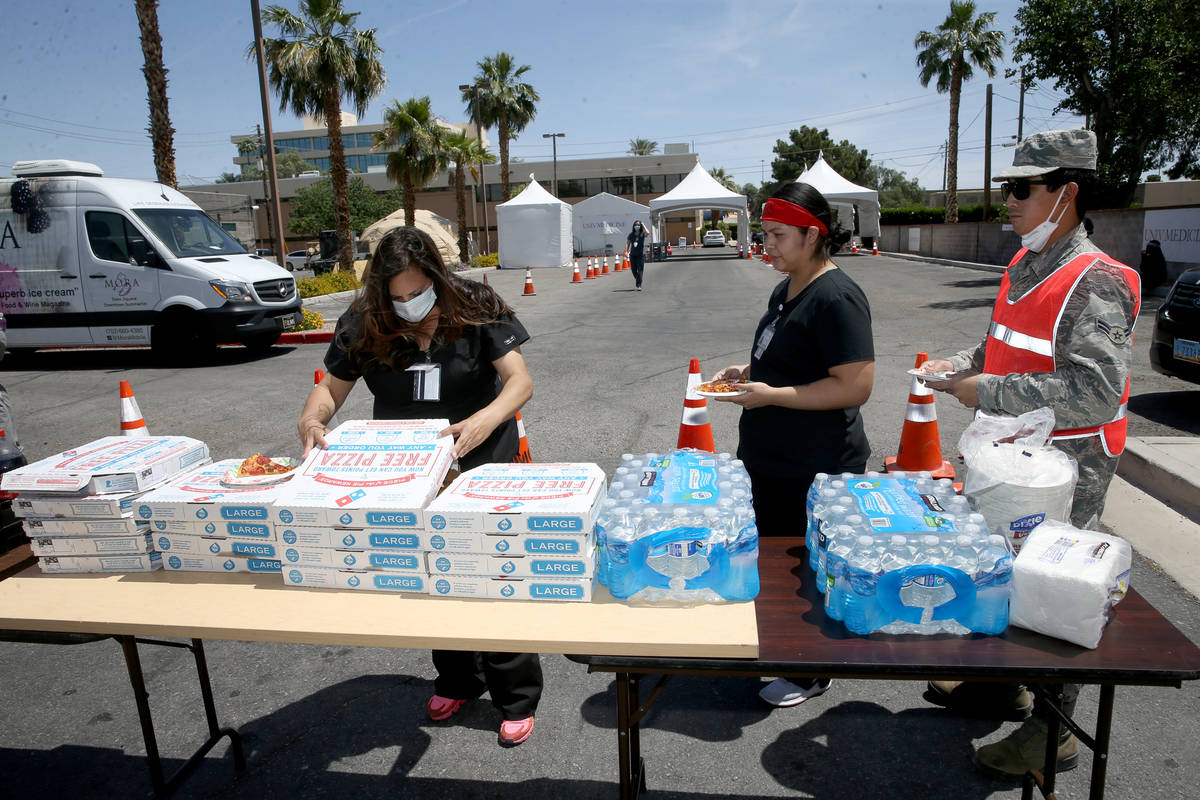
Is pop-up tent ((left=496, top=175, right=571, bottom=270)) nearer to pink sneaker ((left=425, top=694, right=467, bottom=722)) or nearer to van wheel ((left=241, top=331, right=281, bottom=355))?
van wheel ((left=241, top=331, right=281, bottom=355))

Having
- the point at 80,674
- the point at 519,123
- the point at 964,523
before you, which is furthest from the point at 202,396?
the point at 519,123

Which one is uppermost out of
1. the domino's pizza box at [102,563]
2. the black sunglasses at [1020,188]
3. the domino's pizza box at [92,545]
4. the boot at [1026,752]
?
the black sunglasses at [1020,188]

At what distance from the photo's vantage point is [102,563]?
101 inches

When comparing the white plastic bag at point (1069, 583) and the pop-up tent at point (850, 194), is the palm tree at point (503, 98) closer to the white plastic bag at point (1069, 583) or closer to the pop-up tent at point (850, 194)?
the pop-up tent at point (850, 194)

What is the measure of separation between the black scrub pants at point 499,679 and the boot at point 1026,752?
170 centimetres

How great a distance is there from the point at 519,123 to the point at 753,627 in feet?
152

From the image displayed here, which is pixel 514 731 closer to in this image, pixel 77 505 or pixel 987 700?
pixel 77 505

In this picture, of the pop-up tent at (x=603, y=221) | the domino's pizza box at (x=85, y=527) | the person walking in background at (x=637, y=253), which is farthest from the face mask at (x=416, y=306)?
the pop-up tent at (x=603, y=221)

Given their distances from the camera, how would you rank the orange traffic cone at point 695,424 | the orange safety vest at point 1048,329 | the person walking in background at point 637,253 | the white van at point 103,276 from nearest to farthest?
1. the orange safety vest at point 1048,329
2. the orange traffic cone at point 695,424
3. the white van at point 103,276
4. the person walking in background at point 637,253

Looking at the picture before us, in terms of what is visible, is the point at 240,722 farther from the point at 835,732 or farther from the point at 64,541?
the point at 835,732

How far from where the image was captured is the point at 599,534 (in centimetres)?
218

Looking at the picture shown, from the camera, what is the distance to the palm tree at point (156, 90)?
16.3 meters

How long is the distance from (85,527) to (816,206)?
277 centimetres

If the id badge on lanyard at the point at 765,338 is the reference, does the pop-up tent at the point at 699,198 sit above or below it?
above
